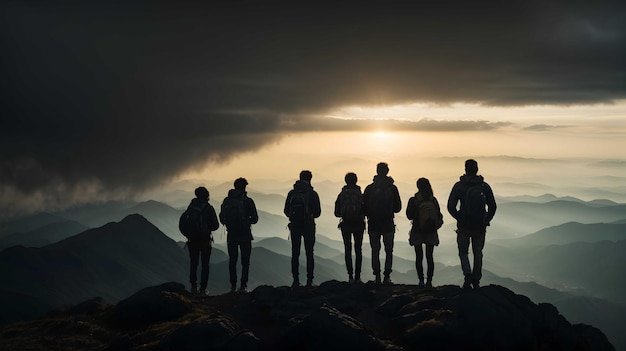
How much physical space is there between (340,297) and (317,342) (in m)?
5.94

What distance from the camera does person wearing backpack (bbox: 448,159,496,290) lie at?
62.8 ft

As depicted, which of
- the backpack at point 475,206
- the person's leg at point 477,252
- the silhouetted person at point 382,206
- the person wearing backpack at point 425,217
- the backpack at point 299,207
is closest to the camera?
the backpack at point 475,206

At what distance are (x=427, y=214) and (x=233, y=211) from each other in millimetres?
8600

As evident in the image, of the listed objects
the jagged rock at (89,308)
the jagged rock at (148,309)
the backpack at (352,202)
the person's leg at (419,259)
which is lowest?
the jagged rock at (89,308)

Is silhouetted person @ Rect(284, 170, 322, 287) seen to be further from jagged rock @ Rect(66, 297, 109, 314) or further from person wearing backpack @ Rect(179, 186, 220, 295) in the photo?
jagged rock @ Rect(66, 297, 109, 314)

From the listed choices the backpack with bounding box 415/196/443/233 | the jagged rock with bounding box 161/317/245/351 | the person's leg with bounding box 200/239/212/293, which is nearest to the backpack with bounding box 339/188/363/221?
the backpack with bounding box 415/196/443/233

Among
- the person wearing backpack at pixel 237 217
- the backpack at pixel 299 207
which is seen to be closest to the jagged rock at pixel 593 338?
the backpack at pixel 299 207

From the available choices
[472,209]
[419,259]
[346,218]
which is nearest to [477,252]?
[472,209]

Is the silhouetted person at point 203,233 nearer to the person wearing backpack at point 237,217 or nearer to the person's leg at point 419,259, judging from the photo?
the person wearing backpack at point 237,217

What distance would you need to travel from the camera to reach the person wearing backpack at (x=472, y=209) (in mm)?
19156

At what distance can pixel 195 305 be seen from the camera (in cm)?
2144

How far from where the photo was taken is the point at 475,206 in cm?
1917

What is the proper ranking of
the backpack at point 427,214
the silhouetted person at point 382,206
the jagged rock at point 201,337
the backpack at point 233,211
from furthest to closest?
the backpack at point 233,211 → the silhouetted person at point 382,206 → the backpack at point 427,214 → the jagged rock at point 201,337

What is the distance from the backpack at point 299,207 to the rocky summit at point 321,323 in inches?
124
